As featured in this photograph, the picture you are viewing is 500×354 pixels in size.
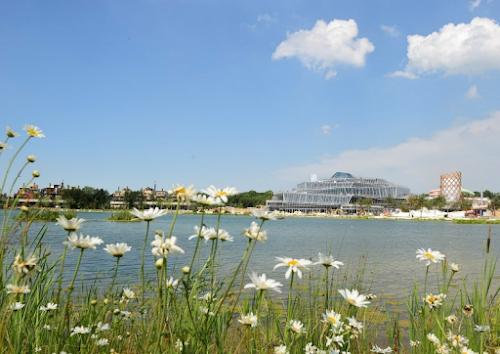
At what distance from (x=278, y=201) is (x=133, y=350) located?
131590 millimetres

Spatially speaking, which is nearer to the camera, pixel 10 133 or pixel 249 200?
pixel 10 133

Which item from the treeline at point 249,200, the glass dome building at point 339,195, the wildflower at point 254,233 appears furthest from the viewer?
the treeline at point 249,200

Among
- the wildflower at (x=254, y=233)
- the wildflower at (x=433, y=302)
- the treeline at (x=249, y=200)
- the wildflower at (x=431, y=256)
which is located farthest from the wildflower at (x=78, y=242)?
the treeline at (x=249, y=200)

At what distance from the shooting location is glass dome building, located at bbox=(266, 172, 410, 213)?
127062mm

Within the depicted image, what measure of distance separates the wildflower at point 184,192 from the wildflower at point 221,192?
0.23 metres

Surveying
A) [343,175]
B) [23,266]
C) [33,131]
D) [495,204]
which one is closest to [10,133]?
[33,131]

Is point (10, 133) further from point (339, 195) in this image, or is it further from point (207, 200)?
point (339, 195)

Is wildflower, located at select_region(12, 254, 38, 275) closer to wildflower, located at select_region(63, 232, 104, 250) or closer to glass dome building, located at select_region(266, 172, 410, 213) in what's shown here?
wildflower, located at select_region(63, 232, 104, 250)

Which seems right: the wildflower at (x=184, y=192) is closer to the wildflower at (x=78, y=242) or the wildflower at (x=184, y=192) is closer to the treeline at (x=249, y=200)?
the wildflower at (x=78, y=242)

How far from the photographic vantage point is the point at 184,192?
1688 mm

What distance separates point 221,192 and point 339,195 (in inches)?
5112

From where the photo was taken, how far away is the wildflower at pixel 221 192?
6.30ft

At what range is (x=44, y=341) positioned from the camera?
3354mm

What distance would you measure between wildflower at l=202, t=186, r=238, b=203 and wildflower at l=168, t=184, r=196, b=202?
0.77 ft
